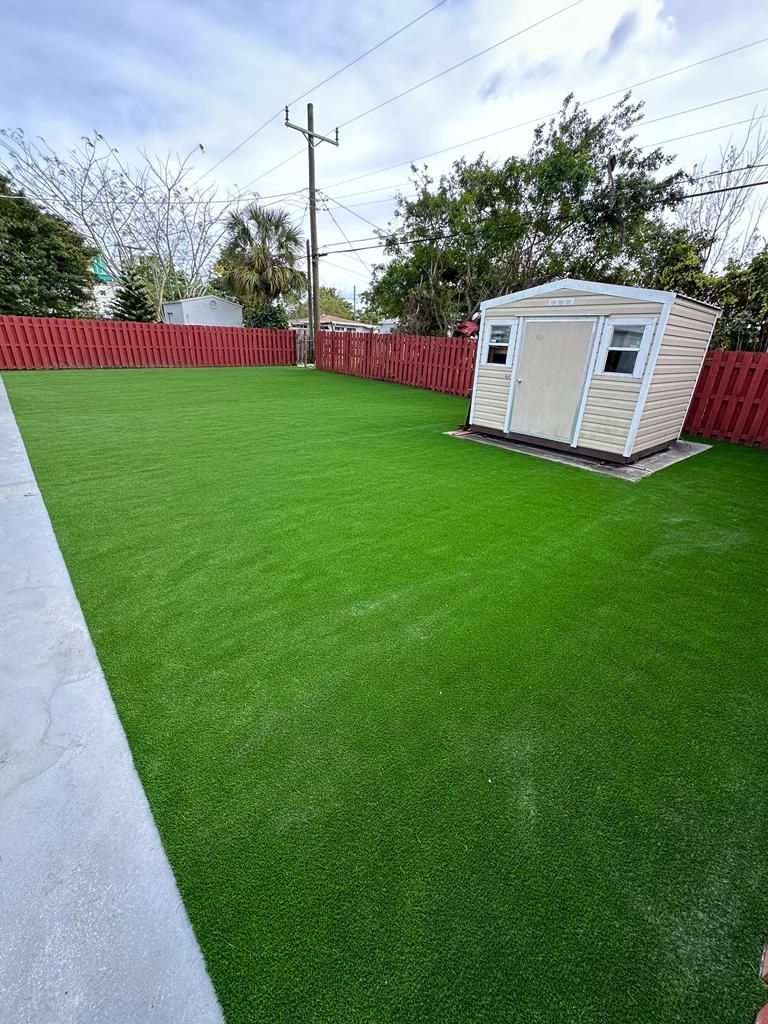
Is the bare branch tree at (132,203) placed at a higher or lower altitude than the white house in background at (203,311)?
higher

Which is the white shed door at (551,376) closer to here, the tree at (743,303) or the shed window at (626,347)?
the shed window at (626,347)

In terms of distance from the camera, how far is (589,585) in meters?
2.68

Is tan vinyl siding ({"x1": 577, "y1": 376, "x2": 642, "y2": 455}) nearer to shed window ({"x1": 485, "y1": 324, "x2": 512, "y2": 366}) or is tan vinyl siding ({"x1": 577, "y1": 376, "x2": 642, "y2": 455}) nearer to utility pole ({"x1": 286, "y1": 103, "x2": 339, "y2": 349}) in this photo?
shed window ({"x1": 485, "y1": 324, "x2": 512, "y2": 366})

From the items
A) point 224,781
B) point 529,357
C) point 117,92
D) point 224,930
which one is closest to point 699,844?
point 224,930

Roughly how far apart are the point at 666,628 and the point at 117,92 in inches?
1014

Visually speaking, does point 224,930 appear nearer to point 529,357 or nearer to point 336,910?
point 336,910

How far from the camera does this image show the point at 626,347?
490cm

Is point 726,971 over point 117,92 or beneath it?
beneath

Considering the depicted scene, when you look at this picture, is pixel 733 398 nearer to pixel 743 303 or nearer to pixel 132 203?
pixel 743 303

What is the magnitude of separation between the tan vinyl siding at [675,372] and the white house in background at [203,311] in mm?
17781

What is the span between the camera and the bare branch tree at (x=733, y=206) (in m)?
10.6

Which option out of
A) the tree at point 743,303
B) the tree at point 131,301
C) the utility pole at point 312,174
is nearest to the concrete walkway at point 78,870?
the tree at point 743,303

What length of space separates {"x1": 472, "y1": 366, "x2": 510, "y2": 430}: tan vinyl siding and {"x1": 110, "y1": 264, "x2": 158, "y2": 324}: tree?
18237 millimetres

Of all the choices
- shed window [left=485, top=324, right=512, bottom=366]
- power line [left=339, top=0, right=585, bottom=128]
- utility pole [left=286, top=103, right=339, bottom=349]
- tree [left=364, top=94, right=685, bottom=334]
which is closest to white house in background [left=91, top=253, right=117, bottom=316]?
utility pole [left=286, top=103, right=339, bottom=349]
